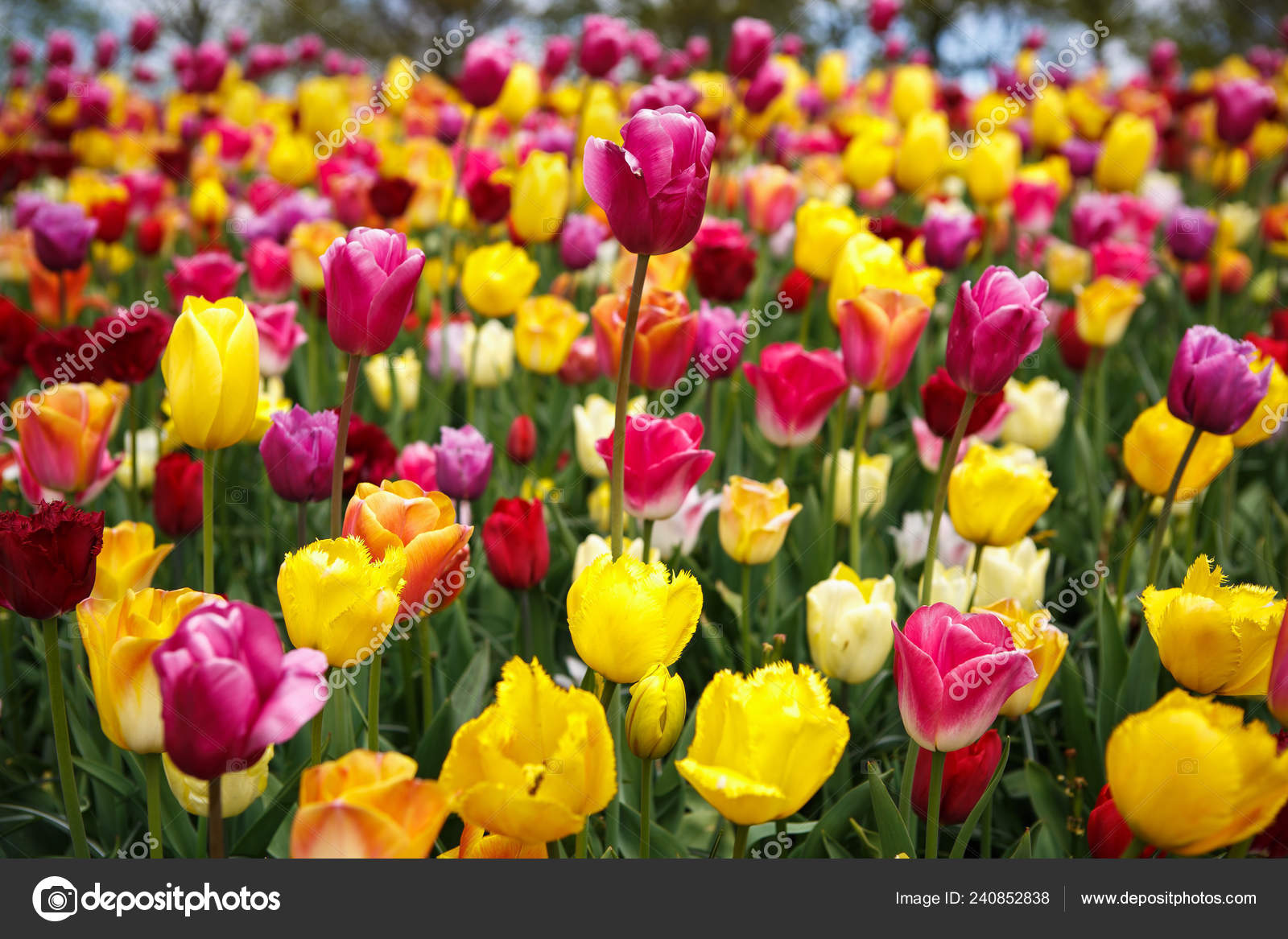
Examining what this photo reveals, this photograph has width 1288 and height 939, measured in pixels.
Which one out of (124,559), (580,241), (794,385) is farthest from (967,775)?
(580,241)

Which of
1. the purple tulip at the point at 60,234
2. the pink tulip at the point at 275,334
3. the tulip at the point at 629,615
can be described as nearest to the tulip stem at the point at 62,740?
the tulip at the point at 629,615

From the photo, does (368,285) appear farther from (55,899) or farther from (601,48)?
(601,48)

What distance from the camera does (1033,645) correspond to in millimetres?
1216

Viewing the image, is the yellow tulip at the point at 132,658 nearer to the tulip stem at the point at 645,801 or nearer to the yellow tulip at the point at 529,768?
the yellow tulip at the point at 529,768

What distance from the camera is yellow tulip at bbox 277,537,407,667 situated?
981 millimetres

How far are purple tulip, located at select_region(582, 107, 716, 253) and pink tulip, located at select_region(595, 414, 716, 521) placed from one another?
29cm

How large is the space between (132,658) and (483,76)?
2.16 m

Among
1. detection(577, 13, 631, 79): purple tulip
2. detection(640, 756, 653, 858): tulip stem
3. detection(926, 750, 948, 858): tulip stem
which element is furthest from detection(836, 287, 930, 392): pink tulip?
detection(577, 13, 631, 79): purple tulip

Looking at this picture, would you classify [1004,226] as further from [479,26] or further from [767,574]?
[479,26]

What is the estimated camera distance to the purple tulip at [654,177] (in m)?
1.08

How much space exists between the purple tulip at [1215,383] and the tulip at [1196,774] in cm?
64

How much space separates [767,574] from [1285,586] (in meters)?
1.05

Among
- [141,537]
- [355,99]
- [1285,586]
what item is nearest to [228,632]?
[141,537]

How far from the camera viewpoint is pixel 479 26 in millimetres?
15031
